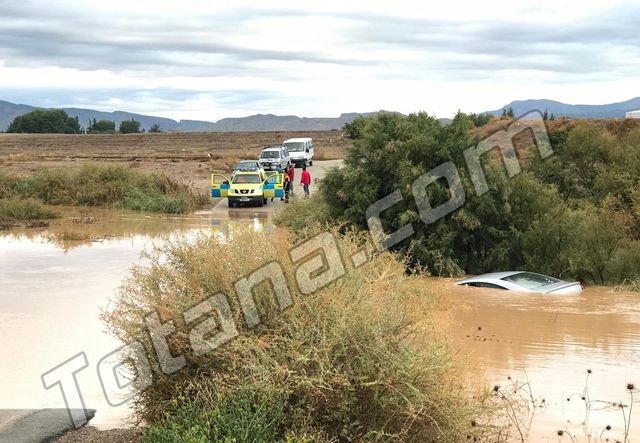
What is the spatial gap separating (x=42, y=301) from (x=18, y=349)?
500cm

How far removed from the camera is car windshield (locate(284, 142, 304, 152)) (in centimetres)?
6056

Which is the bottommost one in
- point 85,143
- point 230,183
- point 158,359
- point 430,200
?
point 85,143

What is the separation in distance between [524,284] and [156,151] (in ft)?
248

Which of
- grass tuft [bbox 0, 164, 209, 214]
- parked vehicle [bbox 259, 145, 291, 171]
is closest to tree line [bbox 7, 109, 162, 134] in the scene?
parked vehicle [bbox 259, 145, 291, 171]

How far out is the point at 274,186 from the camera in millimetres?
42344

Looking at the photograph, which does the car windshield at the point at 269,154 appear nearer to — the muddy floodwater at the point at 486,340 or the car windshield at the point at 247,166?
the car windshield at the point at 247,166

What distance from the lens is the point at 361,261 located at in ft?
29.5

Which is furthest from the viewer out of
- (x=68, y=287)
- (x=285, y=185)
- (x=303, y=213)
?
(x=285, y=185)

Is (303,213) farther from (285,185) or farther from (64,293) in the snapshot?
(285,185)

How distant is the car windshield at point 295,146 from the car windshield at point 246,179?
1846cm

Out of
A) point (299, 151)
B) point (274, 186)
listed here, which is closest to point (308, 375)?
point (274, 186)

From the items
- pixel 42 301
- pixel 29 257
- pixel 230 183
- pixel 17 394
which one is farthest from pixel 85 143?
pixel 17 394

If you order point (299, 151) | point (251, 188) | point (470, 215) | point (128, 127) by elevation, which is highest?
point (470, 215)

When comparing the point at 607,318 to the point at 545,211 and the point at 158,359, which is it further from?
the point at 158,359
